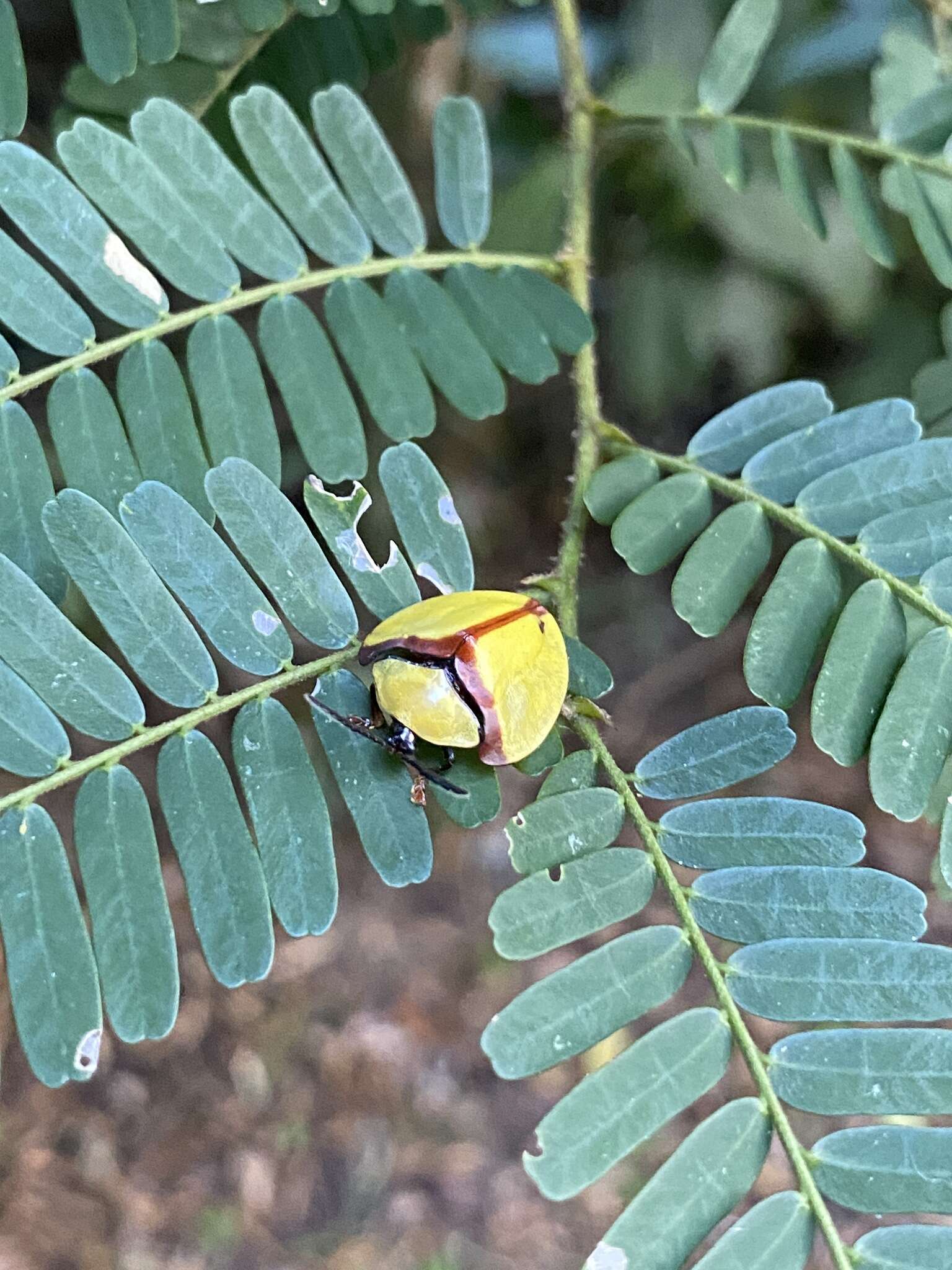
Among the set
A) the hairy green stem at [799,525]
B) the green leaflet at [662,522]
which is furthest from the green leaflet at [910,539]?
the green leaflet at [662,522]

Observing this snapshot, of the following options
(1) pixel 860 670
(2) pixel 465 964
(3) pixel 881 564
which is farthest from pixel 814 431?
(2) pixel 465 964

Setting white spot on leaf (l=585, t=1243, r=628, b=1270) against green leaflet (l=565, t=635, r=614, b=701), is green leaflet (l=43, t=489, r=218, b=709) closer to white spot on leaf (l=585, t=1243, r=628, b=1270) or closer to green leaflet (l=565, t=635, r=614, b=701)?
green leaflet (l=565, t=635, r=614, b=701)

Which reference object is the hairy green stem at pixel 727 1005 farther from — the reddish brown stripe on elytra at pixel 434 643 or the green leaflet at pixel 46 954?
the green leaflet at pixel 46 954

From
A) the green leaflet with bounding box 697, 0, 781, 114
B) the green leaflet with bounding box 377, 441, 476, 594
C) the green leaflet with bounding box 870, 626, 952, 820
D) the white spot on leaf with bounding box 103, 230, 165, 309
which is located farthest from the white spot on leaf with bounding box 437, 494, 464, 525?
the green leaflet with bounding box 697, 0, 781, 114

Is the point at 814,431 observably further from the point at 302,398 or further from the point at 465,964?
the point at 465,964

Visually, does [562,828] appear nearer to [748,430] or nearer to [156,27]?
[748,430]
